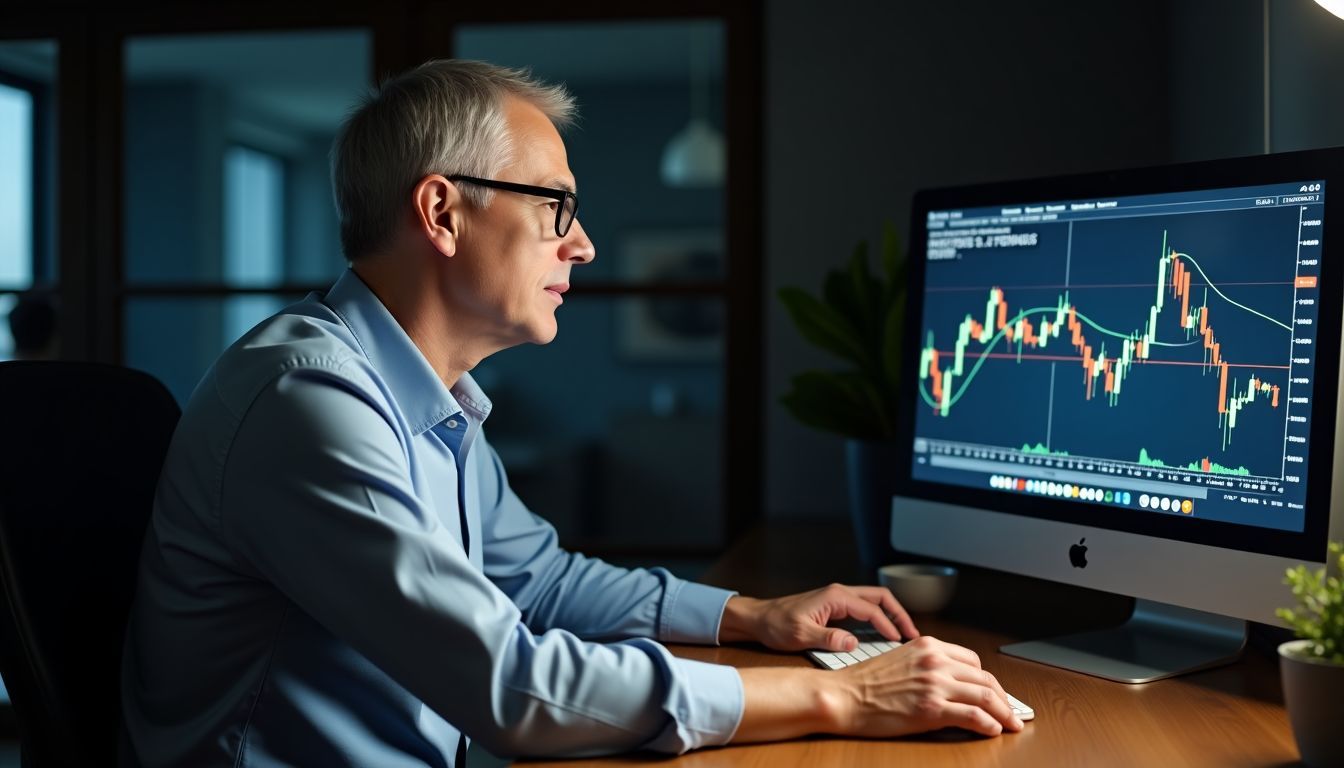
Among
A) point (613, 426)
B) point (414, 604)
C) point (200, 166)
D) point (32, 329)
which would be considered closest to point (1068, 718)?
point (414, 604)

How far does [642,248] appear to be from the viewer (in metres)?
7.33

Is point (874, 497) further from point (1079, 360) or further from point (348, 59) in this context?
point (348, 59)

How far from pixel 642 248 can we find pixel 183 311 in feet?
9.47

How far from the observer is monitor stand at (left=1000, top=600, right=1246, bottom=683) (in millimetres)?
1150

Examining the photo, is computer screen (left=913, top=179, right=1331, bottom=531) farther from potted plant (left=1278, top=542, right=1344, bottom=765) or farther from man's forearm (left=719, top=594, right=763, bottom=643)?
man's forearm (left=719, top=594, right=763, bottom=643)

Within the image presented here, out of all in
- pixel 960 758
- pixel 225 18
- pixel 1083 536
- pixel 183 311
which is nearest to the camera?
pixel 960 758

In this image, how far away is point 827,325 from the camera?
194cm

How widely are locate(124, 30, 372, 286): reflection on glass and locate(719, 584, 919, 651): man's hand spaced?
5.37 metres

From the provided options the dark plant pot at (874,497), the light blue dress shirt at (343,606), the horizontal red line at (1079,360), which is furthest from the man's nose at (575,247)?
the dark plant pot at (874,497)

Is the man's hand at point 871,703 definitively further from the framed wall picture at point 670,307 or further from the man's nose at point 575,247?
the framed wall picture at point 670,307

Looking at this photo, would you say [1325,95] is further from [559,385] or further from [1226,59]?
[559,385]

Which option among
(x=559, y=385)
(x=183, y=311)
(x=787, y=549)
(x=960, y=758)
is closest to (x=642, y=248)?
(x=559, y=385)

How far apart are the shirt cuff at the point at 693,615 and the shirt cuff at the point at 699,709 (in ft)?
1.23

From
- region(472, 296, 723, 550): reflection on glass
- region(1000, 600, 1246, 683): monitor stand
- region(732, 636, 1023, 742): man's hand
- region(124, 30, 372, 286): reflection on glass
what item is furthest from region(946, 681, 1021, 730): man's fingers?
region(124, 30, 372, 286): reflection on glass
